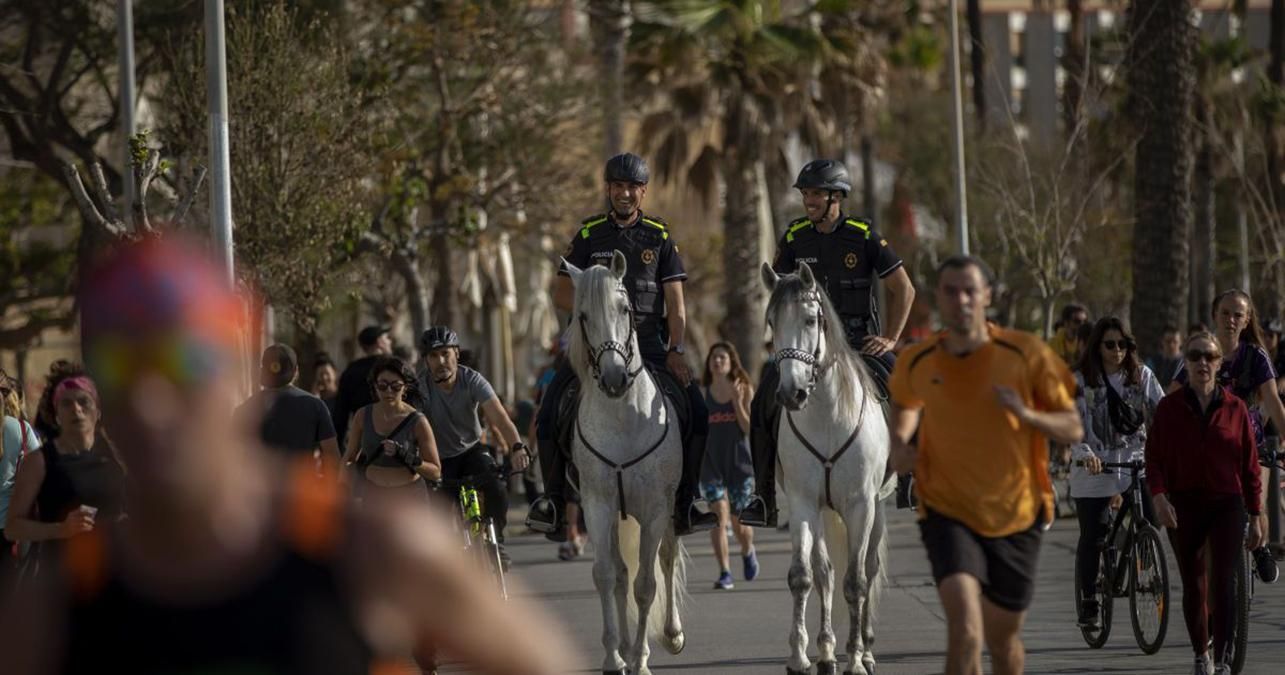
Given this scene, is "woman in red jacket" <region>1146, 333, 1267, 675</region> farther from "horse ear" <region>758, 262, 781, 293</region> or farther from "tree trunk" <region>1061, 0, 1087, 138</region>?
"tree trunk" <region>1061, 0, 1087, 138</region>

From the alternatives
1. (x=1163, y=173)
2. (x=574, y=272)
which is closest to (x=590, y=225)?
(x=574, y=272)

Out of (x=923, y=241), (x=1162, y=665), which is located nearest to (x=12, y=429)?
(x=1162, y=665)

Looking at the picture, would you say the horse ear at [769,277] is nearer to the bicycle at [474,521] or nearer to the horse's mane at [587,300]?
the horse's mane at [587,300]

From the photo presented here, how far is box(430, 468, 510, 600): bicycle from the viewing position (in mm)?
13117

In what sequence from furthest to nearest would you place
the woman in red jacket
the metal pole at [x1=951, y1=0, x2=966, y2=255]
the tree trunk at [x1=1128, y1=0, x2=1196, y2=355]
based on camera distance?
1. the metal pole at [x1=951, y1=0, x2=966, y2=255]
2. the tree trunk at [x1=1128, y1=0, x2=1196, y2=355]
3. the woman in red jacket

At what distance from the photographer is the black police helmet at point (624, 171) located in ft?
39.5

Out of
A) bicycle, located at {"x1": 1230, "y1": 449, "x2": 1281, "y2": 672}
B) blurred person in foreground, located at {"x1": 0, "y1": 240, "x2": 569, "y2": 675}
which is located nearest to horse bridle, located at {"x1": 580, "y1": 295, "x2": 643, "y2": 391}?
bicycle, located at {"x1": 1230, "y1": 449, "x2": 1281, "y2": 672}

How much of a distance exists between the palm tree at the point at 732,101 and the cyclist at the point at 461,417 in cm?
2149

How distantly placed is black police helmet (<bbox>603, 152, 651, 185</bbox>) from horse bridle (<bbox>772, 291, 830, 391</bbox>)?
1.48 metres

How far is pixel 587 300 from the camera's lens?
36.4 ft

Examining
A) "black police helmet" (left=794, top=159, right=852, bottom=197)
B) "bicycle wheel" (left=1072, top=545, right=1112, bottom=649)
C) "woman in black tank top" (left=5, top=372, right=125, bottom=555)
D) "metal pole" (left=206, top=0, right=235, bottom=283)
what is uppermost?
"metal pole" (left=206, top=0, right=235, bottom=283)

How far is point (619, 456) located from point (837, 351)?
1276 millimetres

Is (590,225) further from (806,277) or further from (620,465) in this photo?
(806,277)

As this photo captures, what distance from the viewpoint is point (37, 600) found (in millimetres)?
3076
